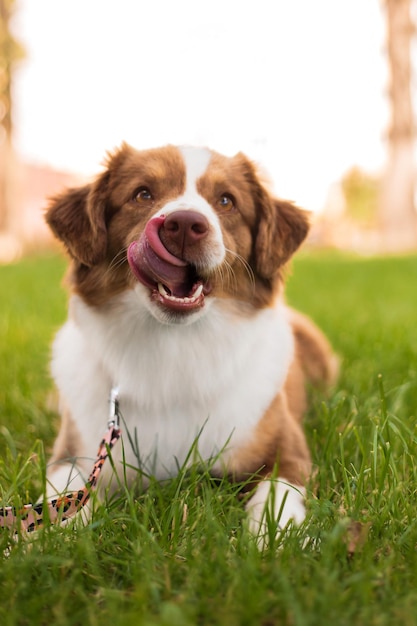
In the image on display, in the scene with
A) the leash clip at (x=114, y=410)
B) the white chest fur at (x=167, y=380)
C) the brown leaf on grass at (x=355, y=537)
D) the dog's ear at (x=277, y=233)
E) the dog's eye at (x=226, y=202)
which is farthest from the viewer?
the dog's ear at (x=277, y=233)

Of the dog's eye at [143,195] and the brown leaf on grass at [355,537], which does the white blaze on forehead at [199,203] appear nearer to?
the dog's eye at [143,195]

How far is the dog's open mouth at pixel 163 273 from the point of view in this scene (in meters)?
2.52

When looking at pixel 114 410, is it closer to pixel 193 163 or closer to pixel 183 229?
pixel 183 229

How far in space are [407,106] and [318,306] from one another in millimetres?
13421

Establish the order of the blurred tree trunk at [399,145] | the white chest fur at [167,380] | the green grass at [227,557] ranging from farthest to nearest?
the blurred tree trunk at [399,145] → the white chest fur at [167,380] → the green grass at [227,557]

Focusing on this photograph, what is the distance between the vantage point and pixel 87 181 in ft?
10.9

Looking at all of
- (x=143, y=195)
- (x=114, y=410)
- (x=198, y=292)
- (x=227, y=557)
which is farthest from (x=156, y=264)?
(x=227, y=557)

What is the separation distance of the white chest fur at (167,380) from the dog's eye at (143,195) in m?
0.45

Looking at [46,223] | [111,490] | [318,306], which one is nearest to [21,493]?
[111,490]

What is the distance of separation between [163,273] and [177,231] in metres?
0.18

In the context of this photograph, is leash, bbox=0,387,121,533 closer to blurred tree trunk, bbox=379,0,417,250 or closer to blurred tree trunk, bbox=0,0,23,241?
blurred tree trunk, bbox=379,0,417,250

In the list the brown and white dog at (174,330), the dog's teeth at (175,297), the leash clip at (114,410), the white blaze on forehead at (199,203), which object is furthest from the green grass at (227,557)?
the white blaze on forehead at (199,203)

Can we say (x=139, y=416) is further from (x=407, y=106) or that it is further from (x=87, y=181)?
(x=407, y=106)

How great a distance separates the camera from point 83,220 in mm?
3098
